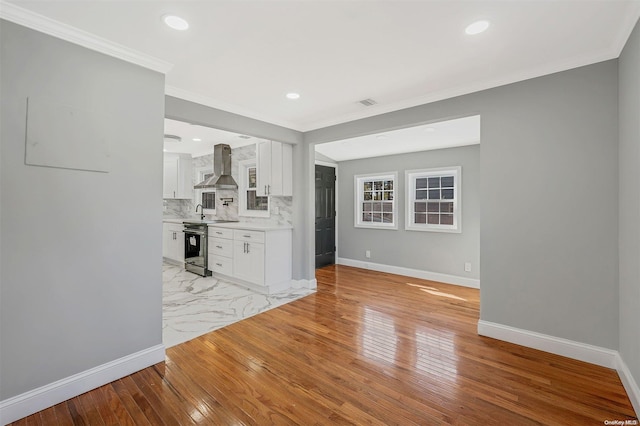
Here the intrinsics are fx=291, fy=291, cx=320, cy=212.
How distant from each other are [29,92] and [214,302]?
118 inches

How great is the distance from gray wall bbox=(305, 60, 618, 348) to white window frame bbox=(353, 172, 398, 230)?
2.83 metres

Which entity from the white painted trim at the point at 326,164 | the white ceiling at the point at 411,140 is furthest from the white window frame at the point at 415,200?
the white painted trim at the point at 326,164

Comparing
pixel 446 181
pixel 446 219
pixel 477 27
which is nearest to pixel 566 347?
pixel 477 27

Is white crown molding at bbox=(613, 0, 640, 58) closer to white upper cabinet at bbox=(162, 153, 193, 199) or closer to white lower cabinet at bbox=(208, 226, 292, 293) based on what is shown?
white lower cabinet at bbox=(208, 226, 292, 293)

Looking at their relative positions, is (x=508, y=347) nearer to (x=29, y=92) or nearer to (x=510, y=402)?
(x=510, y=402)

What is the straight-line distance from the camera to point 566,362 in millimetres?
2510

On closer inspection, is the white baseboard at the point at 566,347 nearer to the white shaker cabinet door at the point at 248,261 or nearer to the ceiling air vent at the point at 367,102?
the ceiling air vent at the point at 367,102

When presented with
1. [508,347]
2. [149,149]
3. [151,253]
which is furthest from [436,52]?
[151,253]

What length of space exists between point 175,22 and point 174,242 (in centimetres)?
521

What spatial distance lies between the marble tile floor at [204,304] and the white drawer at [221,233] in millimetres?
799

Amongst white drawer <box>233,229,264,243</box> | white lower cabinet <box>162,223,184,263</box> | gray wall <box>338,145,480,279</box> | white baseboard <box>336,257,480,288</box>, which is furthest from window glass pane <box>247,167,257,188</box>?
white baseboard <box>336,257,480,288</box>

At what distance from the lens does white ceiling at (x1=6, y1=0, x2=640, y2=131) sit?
6.17 ft

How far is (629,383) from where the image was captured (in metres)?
2.05

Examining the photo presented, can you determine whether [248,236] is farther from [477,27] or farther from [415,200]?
[477,27]
